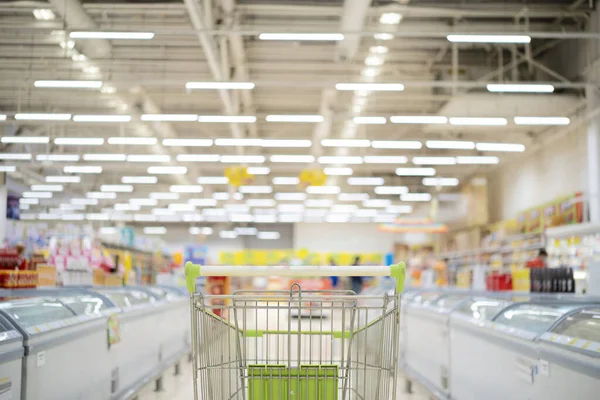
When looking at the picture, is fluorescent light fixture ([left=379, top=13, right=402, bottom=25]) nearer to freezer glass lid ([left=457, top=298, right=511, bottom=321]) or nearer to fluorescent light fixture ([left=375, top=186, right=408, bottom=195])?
freezer glass lid ([left=457, top=298, right=511, bottom=321])

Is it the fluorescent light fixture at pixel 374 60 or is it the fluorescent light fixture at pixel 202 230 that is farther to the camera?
the fluorescent light fixture at pixel 202 230

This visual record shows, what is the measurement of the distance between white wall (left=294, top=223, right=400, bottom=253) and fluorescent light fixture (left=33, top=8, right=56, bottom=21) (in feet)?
75.6

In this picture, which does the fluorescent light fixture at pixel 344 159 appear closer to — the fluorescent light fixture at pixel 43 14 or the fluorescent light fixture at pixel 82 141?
the fluorescent light fixture at pixel 82 141

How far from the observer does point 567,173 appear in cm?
1497

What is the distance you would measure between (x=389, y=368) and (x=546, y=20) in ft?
39.8

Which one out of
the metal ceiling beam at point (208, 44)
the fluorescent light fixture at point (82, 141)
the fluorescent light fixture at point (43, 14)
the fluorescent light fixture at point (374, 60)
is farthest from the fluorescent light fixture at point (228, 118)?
the fluorescent light fixture at point (43, 14)

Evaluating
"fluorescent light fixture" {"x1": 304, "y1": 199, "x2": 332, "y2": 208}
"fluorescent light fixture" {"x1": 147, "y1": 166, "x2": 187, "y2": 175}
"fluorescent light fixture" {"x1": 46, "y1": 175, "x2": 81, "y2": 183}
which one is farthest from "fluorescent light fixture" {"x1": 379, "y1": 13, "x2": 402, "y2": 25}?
"fluorescent light fixture" {"x1": 304, "y1": 199, "x2": 332, "y2": 208}

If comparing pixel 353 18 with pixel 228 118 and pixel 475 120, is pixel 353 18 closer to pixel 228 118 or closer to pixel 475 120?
pixel 228 118

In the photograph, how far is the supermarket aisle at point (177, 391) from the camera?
267 inches

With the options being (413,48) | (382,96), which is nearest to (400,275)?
(413,48)

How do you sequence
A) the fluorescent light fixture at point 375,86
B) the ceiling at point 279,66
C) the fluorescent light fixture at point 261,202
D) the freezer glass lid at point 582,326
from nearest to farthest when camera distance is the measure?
the freezer glass lid at point 582,326, the fluorescent light fixture at point 375,86, the ceiling at point 279,66, the fluorescent light fixture at point 261,202

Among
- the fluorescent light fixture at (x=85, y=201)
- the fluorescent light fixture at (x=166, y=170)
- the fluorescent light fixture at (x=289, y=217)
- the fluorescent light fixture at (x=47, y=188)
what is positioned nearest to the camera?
the fluorescent light fixture at (x=166, y=170)

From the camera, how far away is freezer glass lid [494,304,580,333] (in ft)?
12.8

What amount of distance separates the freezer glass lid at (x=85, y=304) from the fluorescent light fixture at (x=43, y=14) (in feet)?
23.3
